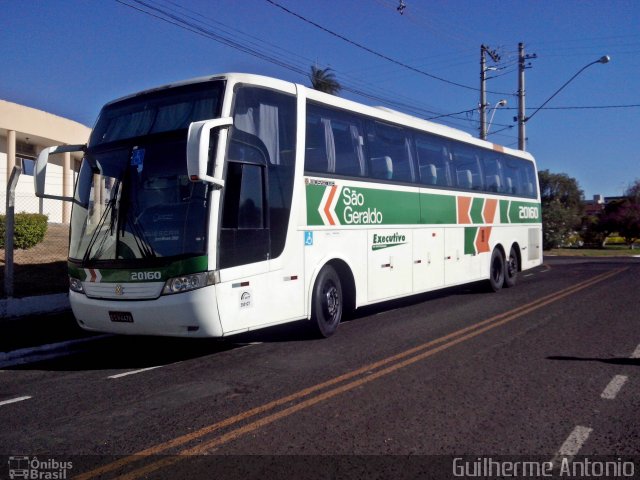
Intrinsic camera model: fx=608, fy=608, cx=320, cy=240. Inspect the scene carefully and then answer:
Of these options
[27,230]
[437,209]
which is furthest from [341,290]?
[27,230]

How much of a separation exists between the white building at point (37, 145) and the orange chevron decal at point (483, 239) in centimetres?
1497

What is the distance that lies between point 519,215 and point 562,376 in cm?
1108

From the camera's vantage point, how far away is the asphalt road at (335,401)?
4574 mm

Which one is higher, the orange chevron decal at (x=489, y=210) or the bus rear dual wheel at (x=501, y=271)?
the orange chevron decal at (x=489, y=210)

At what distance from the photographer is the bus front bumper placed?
23.4 ft

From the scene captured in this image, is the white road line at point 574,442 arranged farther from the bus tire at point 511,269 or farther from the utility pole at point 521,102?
the utility pole at point 521,102

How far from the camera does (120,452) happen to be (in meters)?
4.70

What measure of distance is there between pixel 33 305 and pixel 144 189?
17.5 ft

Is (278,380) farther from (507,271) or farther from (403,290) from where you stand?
(507,271)

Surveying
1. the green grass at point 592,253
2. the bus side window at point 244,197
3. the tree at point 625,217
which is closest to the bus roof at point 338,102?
the bus side window at point 244,197

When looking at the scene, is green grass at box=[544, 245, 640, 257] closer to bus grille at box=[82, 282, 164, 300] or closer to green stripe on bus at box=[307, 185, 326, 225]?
green stripe on bus at box=[307, 185, 326, 225]

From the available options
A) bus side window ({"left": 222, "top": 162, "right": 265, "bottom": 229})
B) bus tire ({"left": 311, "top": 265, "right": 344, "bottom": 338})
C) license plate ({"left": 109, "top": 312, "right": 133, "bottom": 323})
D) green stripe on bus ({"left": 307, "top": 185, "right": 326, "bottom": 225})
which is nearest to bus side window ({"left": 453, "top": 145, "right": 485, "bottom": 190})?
bus tire ({"left": 311, "top": 265, "right": 344, "bottom": 338})

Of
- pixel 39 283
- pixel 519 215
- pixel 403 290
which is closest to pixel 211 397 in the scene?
pixel 403 290

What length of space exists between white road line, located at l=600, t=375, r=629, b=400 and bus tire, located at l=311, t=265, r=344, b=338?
4.08 metres
